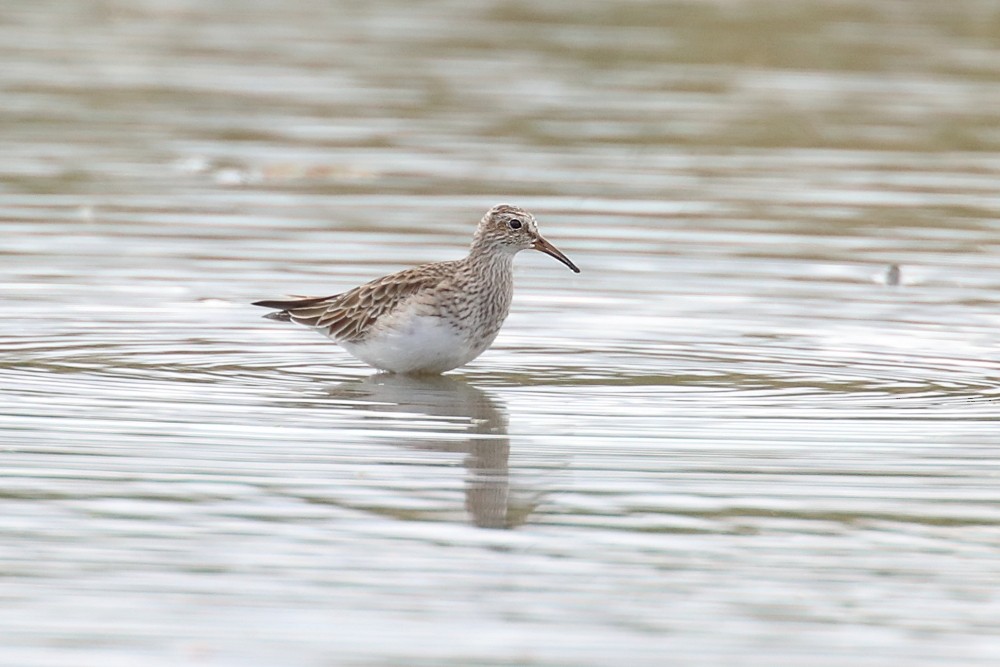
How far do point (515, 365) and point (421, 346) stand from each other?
30.2 inches

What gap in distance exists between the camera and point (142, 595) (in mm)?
7270

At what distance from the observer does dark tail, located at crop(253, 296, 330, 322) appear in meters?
12.6

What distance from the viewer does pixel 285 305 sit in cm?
1272

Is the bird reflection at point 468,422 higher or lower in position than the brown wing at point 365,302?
lower

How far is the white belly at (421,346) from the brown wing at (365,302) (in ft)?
0.61

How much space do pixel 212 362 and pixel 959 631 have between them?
5.90m

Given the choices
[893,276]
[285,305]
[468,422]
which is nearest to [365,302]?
[285,305]

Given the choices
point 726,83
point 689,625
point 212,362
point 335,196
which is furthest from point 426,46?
point 689,625

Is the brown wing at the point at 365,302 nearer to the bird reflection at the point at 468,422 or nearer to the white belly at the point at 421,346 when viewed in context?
the white belly at the point at 421,346

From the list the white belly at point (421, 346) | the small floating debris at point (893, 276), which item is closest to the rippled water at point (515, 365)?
the small floating debris at point (893, 276)

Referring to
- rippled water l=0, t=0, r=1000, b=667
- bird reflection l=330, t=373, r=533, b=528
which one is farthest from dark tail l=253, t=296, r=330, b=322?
bird reflection l=330, t=373, r=533, b=528

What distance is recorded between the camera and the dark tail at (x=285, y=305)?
12.6m

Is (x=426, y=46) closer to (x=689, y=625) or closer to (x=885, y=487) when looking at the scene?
(x=885, y=487)

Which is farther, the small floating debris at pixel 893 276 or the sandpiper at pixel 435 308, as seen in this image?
the small floating debris at pixel 893 276
